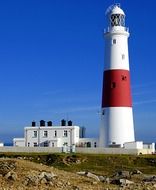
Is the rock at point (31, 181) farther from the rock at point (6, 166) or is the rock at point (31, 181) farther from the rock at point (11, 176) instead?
the rock at point (6, 166)

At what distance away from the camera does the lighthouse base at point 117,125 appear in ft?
185

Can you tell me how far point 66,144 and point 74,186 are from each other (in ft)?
141

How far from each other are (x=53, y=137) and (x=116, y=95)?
15334 mm

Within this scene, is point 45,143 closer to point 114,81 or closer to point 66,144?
point 66,144

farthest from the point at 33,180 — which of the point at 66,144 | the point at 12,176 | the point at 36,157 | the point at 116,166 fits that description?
the point at 66,144

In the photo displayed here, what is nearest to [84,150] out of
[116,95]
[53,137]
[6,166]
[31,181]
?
[116,95]

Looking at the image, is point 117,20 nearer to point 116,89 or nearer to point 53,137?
point 116,89

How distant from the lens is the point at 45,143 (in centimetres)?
6875

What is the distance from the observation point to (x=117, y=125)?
2229 inches

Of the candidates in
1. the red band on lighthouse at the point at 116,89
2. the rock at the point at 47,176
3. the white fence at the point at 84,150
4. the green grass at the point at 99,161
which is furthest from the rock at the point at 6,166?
the red band on lighthouse at the point at 116,89

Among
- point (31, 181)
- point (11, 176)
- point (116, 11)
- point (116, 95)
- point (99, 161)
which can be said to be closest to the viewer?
point (31, 181)

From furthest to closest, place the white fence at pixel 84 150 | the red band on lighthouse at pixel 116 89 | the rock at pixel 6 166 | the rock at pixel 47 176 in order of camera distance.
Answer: the red band on lighthouse at pixel 116 89 < the white fence at pixel 84 150 < the rock at pixel 6 166 < the rock at pixel 47 176

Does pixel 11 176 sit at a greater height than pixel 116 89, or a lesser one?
lesser

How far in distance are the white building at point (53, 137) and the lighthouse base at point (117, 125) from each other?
7.35 metres
